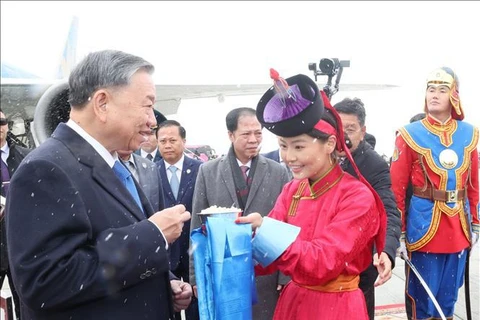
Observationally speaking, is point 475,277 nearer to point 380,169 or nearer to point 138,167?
point 380,169

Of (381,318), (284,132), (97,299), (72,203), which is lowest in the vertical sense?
(381,318)

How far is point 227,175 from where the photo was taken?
313 centimetres

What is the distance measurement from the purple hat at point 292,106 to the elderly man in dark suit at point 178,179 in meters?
1.85

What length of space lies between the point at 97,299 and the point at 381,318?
3175 mm

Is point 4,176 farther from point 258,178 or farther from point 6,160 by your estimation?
point 258,178

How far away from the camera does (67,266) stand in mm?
1236

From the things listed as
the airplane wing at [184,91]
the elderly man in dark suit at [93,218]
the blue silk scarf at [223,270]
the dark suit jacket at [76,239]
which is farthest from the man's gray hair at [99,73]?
the airplane wing at [184,91]

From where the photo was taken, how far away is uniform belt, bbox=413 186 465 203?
3131mm

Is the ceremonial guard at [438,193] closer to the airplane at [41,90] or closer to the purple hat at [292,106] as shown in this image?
the purple hat at [292,106]

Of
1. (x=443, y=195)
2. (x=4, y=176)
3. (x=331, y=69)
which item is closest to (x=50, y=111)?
(x=4, y=176)

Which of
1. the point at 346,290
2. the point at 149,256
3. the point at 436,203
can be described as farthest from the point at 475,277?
the point at 149,256

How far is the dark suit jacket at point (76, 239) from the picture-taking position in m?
1.23

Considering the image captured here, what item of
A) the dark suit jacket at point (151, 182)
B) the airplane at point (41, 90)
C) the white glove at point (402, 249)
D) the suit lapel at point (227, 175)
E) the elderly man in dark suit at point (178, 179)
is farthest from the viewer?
the airplane at point (41, 90)

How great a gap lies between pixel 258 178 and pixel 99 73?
1.85 metres
